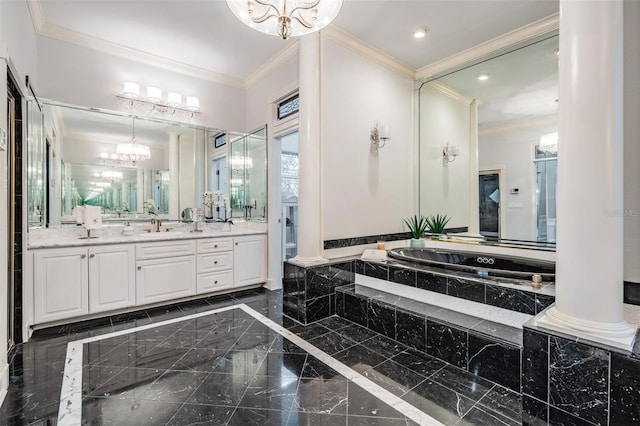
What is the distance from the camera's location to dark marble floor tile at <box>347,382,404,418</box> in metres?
1.60

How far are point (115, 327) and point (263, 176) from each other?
2.35 meters

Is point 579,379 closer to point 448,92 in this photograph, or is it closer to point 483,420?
point 483,420

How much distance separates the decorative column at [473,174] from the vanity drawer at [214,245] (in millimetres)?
2949

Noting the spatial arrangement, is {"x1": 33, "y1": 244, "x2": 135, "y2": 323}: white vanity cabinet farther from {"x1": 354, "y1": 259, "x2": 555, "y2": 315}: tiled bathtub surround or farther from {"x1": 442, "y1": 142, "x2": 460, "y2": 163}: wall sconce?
{"x1": 442, "y1": 142, "x2": 460, "y2": 163}: wall sconce

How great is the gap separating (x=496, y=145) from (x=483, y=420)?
116 inches

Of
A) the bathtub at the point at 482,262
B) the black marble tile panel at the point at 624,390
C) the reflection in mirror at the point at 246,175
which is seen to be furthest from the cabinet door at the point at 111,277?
the black marble tile panel at the point at 624,390

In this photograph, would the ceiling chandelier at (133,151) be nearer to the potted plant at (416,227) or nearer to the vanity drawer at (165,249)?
the vanity drawer at (165,249)

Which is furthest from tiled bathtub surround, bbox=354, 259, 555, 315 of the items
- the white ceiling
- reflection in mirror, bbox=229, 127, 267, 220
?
the white ceiling

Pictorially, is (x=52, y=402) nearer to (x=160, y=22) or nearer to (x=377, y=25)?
(x=160, y=22)

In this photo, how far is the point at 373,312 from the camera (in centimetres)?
264

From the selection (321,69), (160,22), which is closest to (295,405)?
(321,69)

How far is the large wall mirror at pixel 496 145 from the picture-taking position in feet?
10.1

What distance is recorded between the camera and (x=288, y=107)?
3.75 m

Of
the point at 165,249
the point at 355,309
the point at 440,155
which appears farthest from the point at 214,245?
the point at 440,155
